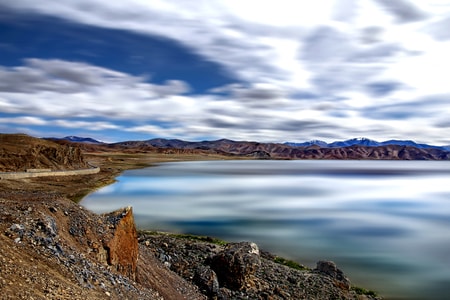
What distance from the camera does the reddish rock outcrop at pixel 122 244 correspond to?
512 inches

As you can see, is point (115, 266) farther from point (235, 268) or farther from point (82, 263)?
point (235, 268)

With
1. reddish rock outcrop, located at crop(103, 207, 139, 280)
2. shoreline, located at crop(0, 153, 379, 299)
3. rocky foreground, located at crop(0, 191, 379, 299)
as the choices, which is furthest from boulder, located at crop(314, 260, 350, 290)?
reddish rock outcrop, located at crop(103, 207, 139, 280)

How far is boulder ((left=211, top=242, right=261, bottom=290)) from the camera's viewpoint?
1639 cm

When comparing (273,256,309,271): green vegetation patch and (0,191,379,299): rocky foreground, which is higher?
(0,191,379,299): rocky foreground

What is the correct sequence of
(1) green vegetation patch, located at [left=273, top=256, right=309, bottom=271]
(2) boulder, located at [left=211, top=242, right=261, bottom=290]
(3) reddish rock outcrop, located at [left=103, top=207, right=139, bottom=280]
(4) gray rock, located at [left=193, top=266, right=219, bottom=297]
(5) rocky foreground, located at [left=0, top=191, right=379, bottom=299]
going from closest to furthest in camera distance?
(5) rocky foreground, located at [left=0, top=191, right=379, bottom=299]
(3) reddish rock outcrop, located at [left=103, top=207, right=139, bottom=280]
(4) gray rock, located at [left=193, top=266, right=219, bottom=297]
(2) boulder, located at [left=211, top=242, right=261, bottom=290]
(1) green vegetation patch, located at [left=273, top=256, right=309, bottom=271]

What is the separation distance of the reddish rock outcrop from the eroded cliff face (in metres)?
61.9

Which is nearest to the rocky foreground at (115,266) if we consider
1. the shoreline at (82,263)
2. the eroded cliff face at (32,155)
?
the shoreline at (82,263)

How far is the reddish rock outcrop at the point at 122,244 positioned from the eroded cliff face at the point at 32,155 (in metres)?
61.9

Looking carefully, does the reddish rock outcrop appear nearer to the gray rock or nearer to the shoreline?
the shoreline

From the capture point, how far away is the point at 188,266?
18.1m

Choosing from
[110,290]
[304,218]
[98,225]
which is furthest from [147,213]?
[110,290]

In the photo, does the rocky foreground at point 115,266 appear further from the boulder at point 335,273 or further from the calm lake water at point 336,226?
the calm lake water at point 336,226

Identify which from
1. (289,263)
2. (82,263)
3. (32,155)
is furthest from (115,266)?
(32,155)

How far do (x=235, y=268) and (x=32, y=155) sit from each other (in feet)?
234
